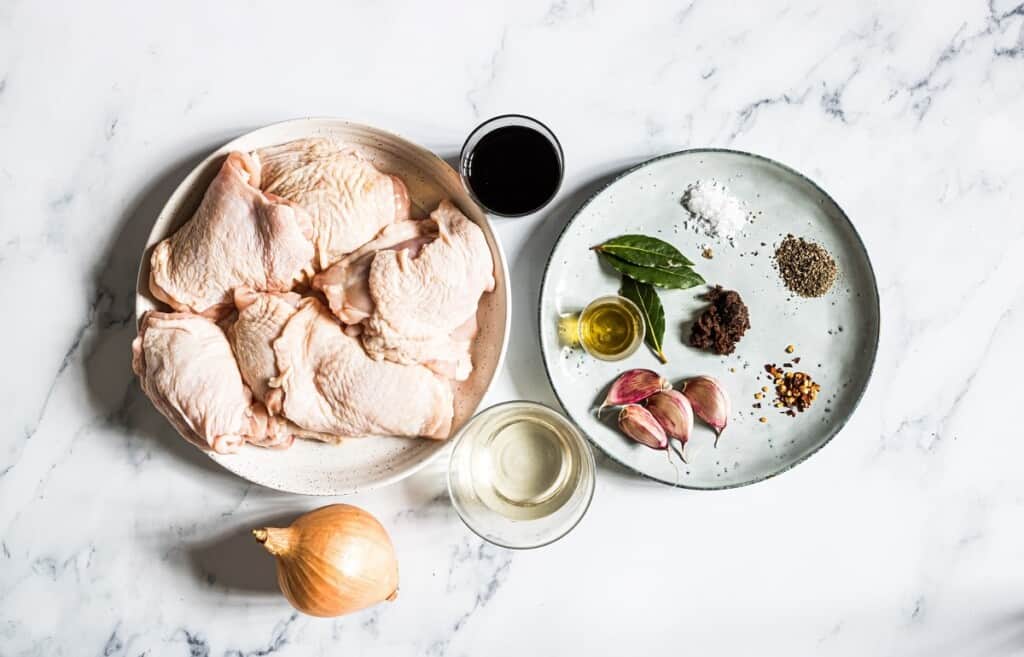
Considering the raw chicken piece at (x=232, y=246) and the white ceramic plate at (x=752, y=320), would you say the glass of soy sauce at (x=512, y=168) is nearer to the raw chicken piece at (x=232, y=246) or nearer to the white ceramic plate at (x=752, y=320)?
the white ceramic plate at (x=752, y=320)

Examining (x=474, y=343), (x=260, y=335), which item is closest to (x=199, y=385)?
(x=260, y=335)

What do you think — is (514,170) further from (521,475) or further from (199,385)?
(199,385)

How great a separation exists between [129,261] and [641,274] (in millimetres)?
1072

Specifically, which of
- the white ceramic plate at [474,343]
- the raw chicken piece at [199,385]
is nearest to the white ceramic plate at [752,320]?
the white ceramic plate at [474,343]

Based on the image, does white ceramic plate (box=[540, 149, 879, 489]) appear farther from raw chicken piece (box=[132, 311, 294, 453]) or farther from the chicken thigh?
raw chicken piece (box=[132, 311, 294, 453])

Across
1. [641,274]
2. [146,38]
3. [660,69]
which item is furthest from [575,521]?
[146,38]

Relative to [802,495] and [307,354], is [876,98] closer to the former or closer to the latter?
[802,495]

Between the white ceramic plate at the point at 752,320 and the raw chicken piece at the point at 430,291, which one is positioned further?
the white ceramic plate at the point at 752,320

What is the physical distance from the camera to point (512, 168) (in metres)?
1.45

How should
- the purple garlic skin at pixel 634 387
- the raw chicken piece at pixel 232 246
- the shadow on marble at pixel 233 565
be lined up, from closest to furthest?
the raw chicken piece at pixel 232 246 → the purple garlic skin at pixel 634 387 → the shadow on marble at pixel 233 565

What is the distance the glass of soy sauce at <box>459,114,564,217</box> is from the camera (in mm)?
1435

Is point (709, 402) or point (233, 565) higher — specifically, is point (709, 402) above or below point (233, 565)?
above

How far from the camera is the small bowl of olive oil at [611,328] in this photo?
1502mm

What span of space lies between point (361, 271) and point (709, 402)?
2.39 feet
